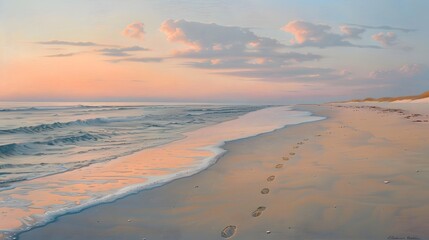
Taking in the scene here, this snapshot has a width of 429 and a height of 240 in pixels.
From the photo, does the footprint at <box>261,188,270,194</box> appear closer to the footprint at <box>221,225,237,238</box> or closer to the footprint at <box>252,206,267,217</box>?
the footprint at <box>252,206,267,217</box>

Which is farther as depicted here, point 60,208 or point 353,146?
point 353,146

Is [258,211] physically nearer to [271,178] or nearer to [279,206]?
[279,206]

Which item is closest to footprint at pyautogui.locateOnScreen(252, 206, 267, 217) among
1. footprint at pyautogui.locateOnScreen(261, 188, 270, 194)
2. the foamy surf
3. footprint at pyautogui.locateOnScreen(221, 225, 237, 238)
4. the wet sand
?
the wet sand

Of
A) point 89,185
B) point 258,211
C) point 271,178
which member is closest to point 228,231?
point 258,211

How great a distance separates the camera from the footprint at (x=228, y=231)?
4836 millimetres

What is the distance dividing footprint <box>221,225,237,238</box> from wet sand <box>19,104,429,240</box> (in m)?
0.01

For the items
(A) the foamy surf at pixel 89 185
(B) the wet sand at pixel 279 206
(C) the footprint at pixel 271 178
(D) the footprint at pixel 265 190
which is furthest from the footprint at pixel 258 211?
(A) the foamy surf at pixel 89 185

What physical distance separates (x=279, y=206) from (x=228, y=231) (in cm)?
121

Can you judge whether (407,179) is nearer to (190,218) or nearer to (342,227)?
(342,227)

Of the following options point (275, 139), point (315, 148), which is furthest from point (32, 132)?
point (315, 148)

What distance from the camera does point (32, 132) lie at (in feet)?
75.4

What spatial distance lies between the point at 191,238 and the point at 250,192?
2266 millimetres

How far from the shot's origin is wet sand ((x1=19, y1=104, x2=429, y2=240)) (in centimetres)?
491

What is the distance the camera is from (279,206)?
5.90m
